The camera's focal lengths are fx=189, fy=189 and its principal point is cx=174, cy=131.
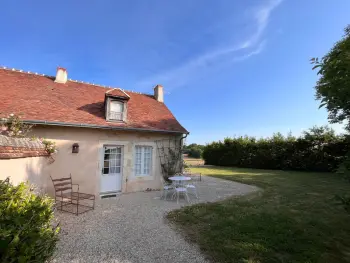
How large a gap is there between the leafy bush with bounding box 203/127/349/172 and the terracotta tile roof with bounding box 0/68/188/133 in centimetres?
1402

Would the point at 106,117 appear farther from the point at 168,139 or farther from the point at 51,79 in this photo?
the point at 51,79

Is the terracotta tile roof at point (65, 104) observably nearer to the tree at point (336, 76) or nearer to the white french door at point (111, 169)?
the white french door at point (111, 169)

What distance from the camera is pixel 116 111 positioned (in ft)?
31.4

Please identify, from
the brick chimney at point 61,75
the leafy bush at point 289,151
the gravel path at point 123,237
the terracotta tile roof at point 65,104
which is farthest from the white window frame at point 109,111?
the leafy bush at point 289,151

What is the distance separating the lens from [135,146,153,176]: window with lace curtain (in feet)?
32.4

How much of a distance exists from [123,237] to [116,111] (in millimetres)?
6247

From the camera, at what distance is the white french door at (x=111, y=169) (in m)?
8.91

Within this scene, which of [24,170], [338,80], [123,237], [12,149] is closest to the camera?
[338,80]

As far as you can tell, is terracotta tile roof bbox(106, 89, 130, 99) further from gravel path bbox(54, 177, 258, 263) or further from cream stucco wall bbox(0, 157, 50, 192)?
gravel path bbox(54, 177, 258, 263)

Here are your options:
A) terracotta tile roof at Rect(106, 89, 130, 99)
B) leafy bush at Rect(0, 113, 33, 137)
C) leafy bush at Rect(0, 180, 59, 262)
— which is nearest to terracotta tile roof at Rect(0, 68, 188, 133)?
terracotta tile roof at Rect(106, 89, 130, 99)

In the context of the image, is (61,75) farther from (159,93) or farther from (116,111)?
(159,93)

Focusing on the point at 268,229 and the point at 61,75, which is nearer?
the point at 268,229

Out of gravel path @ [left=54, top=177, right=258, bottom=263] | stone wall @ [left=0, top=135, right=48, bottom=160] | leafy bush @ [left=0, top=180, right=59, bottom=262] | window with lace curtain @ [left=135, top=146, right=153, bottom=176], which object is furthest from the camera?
window with lace curtain @ [left=135, top=146, right=153, bottom=176]

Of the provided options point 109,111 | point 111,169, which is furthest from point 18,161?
point 109,111
